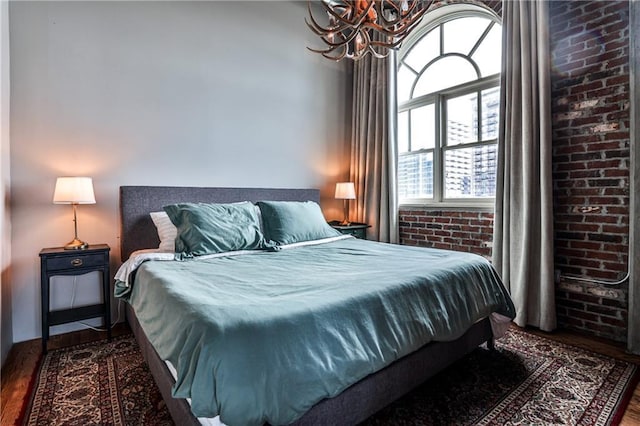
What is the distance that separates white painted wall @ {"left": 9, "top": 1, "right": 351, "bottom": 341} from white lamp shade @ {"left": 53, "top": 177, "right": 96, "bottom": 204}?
0.33 meters

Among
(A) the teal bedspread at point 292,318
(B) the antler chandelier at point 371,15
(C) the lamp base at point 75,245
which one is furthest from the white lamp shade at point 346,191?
(C) the lamp base at point 75,245

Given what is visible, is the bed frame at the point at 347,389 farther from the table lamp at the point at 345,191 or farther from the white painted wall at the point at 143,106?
the table lamp at the point at 345,191

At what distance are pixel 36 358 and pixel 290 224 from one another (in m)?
1.99

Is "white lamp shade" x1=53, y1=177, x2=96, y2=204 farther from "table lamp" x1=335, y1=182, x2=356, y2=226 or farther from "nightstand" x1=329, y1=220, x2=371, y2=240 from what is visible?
"table lamp" x1=335, y1=182, x2=356, y2=226

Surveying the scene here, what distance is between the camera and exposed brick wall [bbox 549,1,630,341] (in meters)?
2.32

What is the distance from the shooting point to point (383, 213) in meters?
3.91

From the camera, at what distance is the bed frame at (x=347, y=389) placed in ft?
4.12

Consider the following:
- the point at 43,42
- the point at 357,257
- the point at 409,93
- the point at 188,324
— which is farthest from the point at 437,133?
the point at 43,42

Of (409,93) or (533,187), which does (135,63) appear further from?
(533,187)

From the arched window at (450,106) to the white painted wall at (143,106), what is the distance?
1145 mm

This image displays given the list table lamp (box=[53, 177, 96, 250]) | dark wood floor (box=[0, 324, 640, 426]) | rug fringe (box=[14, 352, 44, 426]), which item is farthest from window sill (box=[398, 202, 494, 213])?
rug fringe (box=[14, 352, 44, 426])

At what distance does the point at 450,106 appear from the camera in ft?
11.8

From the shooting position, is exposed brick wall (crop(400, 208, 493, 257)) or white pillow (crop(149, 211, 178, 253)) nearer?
white pillow (crop(149, 211, 178, 253))

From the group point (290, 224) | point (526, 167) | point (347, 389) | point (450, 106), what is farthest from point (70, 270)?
point (450, 106)
